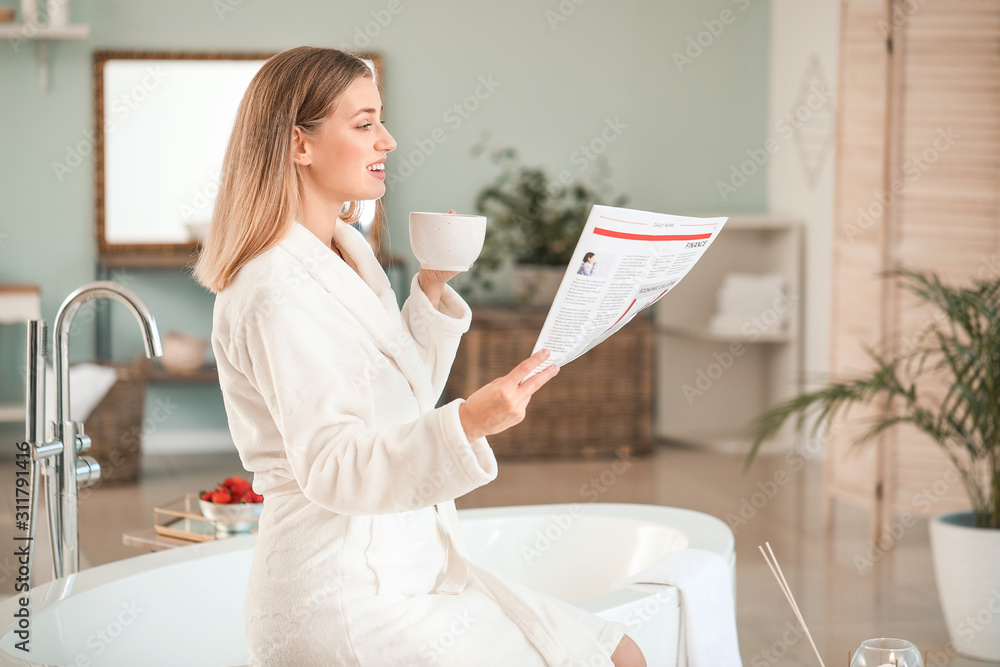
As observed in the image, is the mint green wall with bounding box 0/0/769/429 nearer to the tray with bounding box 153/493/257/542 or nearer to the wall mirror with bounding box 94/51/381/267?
the wall mirror with bounding box 94/51/381/267

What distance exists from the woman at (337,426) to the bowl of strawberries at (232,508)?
98cm

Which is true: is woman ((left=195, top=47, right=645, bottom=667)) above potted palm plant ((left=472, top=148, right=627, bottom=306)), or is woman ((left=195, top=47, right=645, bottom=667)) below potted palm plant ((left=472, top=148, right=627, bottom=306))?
below

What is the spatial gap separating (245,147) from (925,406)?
2.80 metres

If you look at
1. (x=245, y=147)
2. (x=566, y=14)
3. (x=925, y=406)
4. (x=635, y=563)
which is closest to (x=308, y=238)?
(x=245, y=147)

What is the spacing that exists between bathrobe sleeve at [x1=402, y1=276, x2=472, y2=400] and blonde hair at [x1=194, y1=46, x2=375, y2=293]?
0.26 meters

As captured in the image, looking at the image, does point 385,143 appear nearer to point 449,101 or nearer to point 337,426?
point 337,426

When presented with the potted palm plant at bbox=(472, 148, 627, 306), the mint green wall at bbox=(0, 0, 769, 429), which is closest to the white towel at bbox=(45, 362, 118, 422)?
the mint green wall at bbox=(0, 0, 769, 429)

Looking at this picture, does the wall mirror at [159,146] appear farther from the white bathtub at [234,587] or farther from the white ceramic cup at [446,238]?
the white ceramic cup at [446,238]

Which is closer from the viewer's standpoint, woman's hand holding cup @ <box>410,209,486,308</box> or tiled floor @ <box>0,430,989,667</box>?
woman's hand holding cup @ <box>410,209,486,308</box>

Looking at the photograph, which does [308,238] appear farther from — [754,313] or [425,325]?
[754,313]

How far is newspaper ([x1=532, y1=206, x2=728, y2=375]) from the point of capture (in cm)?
116

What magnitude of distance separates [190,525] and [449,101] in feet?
10.7

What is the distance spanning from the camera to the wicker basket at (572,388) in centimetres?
477

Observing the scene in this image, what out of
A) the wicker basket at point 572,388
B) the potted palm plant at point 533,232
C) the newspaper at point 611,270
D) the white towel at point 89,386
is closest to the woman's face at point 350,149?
the newspaper at point 611,270
